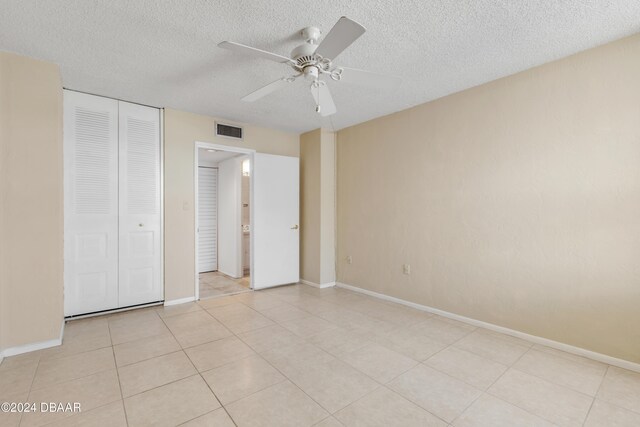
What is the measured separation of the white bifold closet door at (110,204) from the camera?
3289 mm

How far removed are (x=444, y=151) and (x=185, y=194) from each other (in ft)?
11.1

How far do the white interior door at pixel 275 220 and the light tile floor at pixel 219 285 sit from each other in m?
0.39

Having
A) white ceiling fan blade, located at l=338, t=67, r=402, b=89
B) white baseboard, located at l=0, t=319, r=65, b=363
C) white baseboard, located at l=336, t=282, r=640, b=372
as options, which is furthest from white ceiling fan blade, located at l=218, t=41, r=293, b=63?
white baseboard, located at l=336, t=282, r=640, b=372

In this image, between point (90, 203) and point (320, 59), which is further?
point (90, 203)

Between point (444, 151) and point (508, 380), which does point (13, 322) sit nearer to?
point (508, 380)

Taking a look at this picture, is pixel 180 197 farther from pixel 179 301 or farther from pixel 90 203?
pixel 179 301

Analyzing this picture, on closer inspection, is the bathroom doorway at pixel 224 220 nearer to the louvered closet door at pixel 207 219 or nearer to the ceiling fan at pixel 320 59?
the louvered closet door at pixel 207 219

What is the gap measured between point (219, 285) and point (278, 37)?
389cm

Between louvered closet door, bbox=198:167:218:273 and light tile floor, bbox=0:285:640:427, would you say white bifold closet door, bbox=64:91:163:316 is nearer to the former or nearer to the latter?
light tile floor, bbox=0:285:640:427

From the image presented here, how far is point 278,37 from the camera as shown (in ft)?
7.43

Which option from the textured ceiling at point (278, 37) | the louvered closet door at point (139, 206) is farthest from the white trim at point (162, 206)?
the textured ceiling at point (278, 37)

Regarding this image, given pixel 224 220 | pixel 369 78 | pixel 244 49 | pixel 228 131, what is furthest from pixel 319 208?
pixel 244 49

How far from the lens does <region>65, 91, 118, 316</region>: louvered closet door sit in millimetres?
3266

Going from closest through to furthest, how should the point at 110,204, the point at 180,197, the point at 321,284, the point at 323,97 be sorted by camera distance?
the point at 323,97
the point at 110,204
the point at 180,197
the point at 321,284
